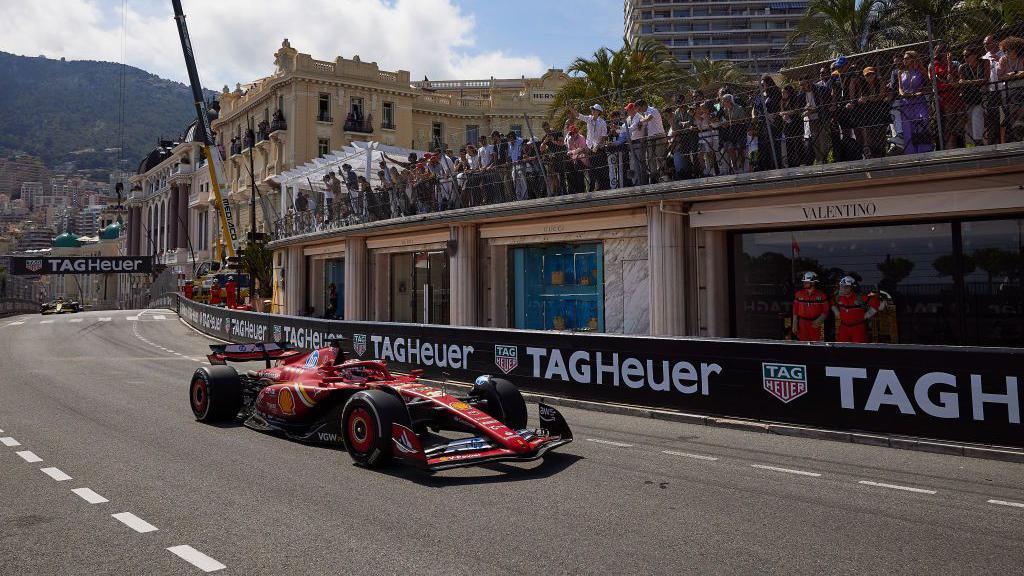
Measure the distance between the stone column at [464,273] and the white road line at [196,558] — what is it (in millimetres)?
16887

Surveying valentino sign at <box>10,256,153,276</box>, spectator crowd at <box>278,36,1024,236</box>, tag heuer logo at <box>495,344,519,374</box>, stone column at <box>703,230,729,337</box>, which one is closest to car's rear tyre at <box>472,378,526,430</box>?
tag heuer logo at <box>495,344,519,374</box>

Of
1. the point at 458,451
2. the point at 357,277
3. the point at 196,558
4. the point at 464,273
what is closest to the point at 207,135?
the point at 357,277

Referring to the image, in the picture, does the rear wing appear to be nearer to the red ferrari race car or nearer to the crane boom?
the red ferrari race car

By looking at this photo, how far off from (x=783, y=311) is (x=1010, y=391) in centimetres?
792

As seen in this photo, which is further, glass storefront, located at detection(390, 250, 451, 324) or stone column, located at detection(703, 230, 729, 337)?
glass storefront, located at detection(390, 250, 451, 324)

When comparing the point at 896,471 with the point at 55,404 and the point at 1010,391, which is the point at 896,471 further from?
the point at 55,404

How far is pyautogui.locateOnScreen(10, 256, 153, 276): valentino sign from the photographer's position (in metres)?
87.1

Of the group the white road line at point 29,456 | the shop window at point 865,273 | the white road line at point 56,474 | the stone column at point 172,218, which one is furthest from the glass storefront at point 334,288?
the stone column at point 172,218

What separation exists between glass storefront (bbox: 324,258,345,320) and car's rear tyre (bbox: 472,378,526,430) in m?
22.7

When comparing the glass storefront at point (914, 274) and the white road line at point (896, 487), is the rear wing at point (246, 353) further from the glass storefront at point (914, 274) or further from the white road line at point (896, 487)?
the glass storefront at point (914, 274)

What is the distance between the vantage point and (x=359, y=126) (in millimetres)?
54625

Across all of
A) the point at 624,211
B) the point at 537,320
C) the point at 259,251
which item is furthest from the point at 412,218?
the point at 259,251

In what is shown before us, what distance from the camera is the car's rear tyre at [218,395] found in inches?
404

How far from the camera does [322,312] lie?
108 feet
